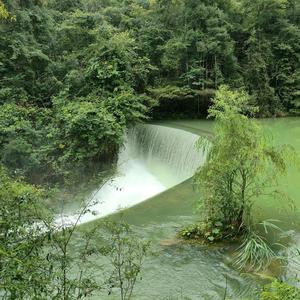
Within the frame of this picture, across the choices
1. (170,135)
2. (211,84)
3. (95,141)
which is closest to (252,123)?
(95,141)

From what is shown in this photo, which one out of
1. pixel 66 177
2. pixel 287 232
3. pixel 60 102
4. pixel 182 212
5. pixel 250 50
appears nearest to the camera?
pixel 287 232

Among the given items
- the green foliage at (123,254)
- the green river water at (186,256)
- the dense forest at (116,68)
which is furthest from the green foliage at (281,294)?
the dense forest at (116,68)

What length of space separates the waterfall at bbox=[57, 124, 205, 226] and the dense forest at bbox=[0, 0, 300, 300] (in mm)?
595

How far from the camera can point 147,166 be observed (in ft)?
42.3

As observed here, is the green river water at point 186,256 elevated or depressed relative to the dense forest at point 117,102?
depressed

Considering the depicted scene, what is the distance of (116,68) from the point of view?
13055 mm

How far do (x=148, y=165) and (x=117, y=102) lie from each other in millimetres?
2205

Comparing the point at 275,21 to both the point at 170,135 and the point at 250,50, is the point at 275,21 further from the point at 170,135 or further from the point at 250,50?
the point at 170,135

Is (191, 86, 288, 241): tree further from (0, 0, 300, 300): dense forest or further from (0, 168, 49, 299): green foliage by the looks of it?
(0, 168, 49, 299): green foliage

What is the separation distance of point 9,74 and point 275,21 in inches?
565

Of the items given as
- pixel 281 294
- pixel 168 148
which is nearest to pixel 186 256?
pixel 281 294

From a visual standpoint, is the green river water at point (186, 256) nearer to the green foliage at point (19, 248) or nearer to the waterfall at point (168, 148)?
the waterfall at point (168, 148)

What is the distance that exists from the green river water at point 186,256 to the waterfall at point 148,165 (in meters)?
0.83

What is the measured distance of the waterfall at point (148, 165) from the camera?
1028 cm
